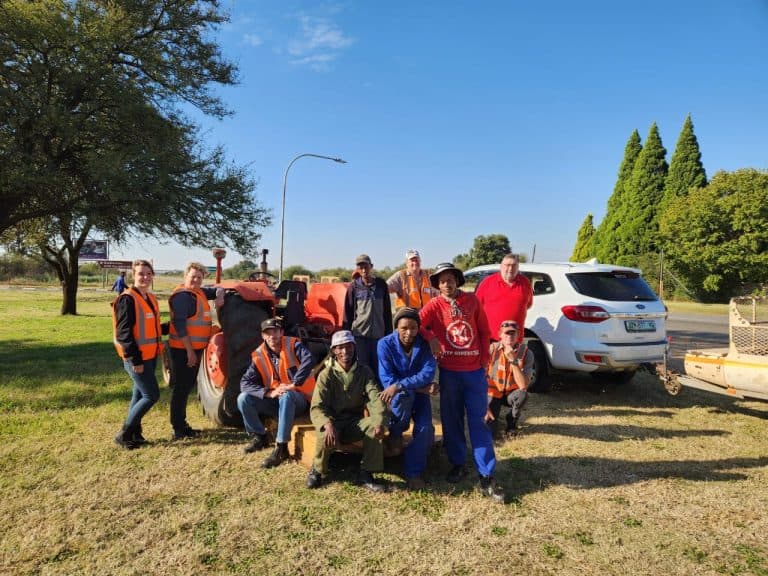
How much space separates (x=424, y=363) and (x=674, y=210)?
3086 cm

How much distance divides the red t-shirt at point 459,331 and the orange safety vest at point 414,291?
1522 mm

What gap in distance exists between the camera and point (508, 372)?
15.8 feet

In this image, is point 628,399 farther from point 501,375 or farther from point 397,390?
point 397,390

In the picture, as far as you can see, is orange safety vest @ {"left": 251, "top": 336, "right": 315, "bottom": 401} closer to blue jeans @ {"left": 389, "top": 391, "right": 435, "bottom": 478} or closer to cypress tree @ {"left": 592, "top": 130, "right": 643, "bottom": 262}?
blue jeans @ {"left": 389, "top": 391, "right": 435, "bottom": 478}

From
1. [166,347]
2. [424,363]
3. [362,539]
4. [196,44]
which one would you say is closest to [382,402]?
[424,363]

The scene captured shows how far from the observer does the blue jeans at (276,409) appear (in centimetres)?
411

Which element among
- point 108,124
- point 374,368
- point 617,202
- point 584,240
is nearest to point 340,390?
point 374,368

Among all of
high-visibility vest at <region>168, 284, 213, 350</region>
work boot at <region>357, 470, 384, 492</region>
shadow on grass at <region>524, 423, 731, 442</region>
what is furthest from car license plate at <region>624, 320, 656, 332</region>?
high-visibility vest at <region>168, 284, 213, 350</region>

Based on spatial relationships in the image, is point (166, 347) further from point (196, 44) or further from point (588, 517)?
point (196, 44)

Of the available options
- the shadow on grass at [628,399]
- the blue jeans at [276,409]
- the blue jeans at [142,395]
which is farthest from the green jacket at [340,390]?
the shadow on grass at [628,399]

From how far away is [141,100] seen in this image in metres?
9.53

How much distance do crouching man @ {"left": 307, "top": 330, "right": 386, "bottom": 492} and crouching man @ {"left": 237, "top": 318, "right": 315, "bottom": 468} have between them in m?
0.45

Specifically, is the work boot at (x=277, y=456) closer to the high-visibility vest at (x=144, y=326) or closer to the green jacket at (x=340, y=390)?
the green jacket at (x=340, y=390)

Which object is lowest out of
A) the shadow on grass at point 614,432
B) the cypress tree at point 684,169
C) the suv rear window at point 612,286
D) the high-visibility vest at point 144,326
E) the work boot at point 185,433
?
the work boot at point 185,433
